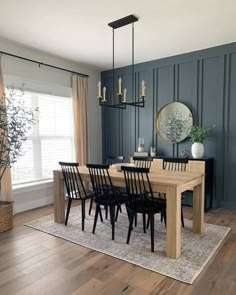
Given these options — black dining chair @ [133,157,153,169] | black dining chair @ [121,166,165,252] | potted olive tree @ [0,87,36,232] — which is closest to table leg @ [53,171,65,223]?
potted olive tree @ [0,87,36,232]

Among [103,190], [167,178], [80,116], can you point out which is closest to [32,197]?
[103,190]

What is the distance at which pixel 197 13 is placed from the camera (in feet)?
9.73

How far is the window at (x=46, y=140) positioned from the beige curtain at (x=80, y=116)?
0.46 feet

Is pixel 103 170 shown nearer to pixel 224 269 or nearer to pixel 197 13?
pixel 224 269

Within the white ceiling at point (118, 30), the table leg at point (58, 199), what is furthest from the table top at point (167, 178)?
the white ceiling at point (118, 30)

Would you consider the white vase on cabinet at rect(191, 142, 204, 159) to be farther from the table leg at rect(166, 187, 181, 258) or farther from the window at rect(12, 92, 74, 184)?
the window at rect(12, 92, 74, 184)

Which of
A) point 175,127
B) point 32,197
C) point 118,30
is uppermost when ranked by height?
point 118,30

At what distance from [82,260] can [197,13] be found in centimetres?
312

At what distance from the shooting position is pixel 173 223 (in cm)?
257

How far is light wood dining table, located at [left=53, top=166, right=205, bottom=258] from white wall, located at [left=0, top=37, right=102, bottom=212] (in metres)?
0.89

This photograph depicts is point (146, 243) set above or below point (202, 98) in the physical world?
below

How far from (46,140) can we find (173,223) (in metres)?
2.94

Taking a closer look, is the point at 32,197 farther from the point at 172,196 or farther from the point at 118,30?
the point at 118,30

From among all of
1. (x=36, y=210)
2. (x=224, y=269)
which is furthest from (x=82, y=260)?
(x=36, y=210)
